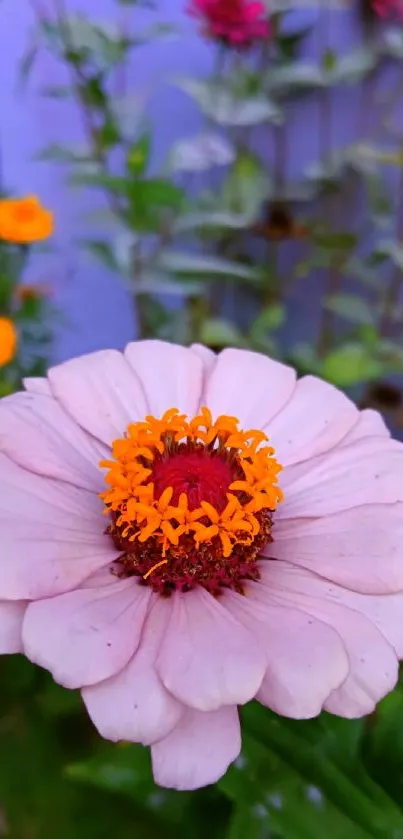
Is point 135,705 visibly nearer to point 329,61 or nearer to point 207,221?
point 207,221

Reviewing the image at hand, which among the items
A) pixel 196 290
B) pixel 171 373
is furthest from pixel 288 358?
pixel 171 373

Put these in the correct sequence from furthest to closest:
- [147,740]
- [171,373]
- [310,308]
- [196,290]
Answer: [310,308] < [196,290] < [171,373] < [147,740]

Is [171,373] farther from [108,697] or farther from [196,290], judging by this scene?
[196,290]

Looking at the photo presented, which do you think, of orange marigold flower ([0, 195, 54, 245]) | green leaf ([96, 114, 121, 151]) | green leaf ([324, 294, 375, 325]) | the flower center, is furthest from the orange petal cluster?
green leaf ([324, 294, 375, 325])

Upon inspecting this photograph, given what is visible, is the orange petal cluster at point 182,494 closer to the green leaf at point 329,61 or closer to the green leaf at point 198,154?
the green leaf at point 198,154

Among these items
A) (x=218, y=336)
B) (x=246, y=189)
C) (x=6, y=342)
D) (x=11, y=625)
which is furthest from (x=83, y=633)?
(x=246, y=189)

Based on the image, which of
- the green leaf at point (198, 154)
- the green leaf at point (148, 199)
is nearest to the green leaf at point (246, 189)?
the green leaf at point (198, 154)
